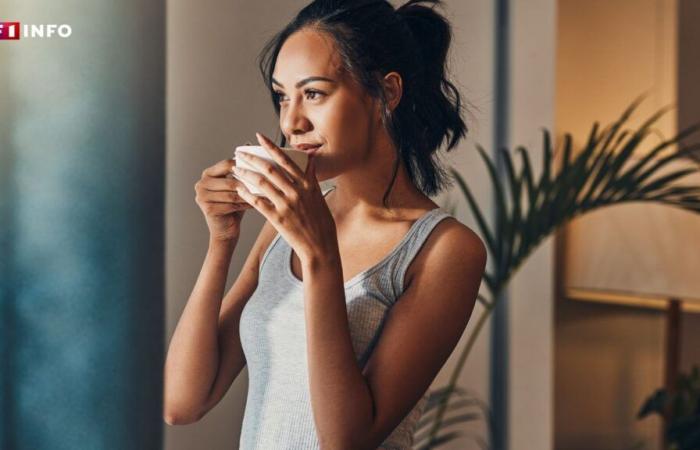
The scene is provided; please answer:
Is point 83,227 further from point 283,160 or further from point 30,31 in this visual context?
point 283,160

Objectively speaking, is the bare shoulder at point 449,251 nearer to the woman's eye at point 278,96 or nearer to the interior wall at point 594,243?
the woman's eye at point 278,96

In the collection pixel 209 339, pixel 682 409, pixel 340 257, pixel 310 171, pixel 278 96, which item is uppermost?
pixel 278 96

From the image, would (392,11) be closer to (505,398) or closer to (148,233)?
(148,233)

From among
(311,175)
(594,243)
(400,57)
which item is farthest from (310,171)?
(594,243)

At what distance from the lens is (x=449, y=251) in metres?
1.08

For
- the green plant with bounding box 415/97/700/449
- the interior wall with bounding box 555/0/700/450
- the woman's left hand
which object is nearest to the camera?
the woman's left hand

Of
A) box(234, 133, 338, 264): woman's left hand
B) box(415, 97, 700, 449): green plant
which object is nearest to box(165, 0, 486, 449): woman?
box(234, 133, 338, 264): woman's left hand

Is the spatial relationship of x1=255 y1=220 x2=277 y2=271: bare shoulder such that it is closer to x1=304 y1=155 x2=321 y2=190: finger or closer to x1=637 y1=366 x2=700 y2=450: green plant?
x1=304 y1=155 x2=321 y2=190: finger

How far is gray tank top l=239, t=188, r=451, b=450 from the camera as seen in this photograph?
1086 millimetres

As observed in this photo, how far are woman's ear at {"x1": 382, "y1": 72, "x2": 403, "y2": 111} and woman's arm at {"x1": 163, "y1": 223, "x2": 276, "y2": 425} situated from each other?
25 cm

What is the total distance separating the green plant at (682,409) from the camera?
174cm

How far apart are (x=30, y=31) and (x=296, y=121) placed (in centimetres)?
43

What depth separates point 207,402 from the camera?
4.20 ft

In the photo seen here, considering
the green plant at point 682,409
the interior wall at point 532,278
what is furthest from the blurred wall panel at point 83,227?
the green plant at point 682,409
